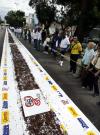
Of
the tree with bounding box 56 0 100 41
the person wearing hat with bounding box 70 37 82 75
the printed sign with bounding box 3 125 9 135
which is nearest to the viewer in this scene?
the printed sign with bounding box 3 125 9 135

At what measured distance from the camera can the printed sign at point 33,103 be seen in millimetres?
8788

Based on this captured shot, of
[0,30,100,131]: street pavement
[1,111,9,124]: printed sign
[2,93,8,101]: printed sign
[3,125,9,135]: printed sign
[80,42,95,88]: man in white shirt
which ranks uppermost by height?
[80,42,95,88]: man in white shirt

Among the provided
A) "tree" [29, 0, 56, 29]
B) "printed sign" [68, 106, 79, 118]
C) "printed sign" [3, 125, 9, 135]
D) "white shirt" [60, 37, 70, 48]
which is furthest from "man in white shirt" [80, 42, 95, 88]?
"tree" [29, 0, 56, 29]

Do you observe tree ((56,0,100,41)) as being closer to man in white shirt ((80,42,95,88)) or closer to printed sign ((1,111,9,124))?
man in white shirt ((80,42,95,88))

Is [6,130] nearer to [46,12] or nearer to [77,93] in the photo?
[77,93]

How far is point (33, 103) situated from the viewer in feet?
31.2

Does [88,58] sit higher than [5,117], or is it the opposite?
[88,58]

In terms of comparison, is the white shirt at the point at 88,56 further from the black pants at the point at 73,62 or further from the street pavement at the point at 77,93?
the black pants at the point at 73,62

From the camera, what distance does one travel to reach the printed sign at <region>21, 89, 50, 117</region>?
8788 millimetres

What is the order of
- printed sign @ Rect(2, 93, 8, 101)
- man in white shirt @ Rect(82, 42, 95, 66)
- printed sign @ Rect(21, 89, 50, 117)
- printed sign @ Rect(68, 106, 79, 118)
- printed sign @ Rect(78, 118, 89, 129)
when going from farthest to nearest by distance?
man in white shirt @ Rect(82, 42, 95, 66) < printed sign @ Rect(2, 93, 8, 101) < printed sign @ Rect(21, 89, 50, 117) < printed sign @ Rect(68, 106, 79, 118) < printed sign @ Rect(78, 118, 89, 129)

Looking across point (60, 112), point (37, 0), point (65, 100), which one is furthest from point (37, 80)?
point (37, 0)

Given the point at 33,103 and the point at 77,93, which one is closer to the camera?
the point at 33,103

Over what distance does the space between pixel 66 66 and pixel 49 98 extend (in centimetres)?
804

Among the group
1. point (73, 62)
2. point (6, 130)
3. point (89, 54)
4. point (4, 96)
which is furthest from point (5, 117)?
point (73, 62)
